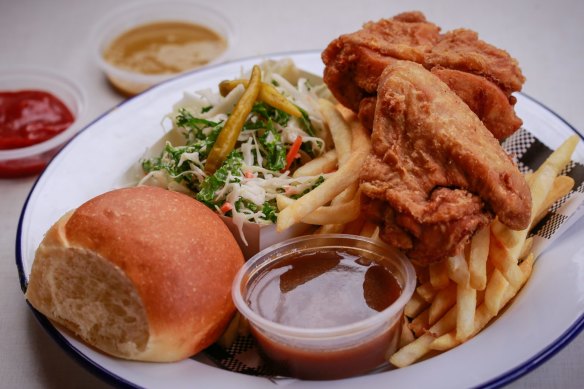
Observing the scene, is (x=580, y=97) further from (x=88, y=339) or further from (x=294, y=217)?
(x=88, y=339)

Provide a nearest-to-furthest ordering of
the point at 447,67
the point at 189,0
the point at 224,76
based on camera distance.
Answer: the point at 447,67 < the point at 224,76 < the point at 189,0

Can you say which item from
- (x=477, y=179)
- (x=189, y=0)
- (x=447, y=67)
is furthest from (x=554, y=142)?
(x=189, y=0)

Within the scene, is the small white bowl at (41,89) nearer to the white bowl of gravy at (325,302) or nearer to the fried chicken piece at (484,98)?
the white bowl of gravy at (325,302)

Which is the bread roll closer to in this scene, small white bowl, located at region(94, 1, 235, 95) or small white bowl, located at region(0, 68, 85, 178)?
small white bowl, located at region(0, 68, 85, 178)

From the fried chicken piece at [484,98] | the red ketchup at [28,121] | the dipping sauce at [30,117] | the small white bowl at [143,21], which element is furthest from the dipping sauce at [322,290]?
the small white bowl at [143,21]

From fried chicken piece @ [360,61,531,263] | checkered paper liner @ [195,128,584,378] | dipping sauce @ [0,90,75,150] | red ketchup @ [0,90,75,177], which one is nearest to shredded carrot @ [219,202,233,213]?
checkered paper liner @ [195,128,584,378]

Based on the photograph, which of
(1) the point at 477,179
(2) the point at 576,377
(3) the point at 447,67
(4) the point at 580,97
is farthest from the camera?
(4) the point at 580,97
